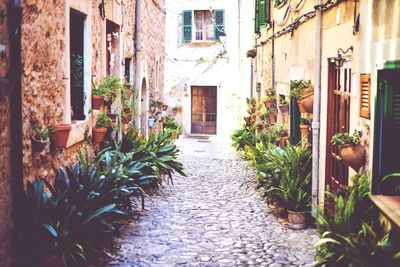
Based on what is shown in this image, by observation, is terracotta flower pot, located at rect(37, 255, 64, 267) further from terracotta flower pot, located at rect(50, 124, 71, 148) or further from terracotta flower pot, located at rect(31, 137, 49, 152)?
terracotta flower pot, located at rect(50, 124, 71, 148)

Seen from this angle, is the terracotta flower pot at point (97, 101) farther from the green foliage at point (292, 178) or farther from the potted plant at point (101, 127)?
the green foliage at point (292, 178)

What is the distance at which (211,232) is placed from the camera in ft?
25.2

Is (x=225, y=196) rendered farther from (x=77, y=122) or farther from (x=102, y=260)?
(x=102, y=260)

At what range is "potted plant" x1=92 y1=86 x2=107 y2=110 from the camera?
27.9 feet

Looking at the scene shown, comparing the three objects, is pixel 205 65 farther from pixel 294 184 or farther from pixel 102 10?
pixel 294 184

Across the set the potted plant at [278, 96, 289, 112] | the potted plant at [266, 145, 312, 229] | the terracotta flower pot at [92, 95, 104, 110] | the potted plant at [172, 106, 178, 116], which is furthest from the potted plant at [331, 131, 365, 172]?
the potted plant at [172, 106, 178, 116]

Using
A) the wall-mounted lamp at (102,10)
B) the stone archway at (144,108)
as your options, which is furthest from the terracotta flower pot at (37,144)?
the stone archway at (144,108)

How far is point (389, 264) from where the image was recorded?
4.54m

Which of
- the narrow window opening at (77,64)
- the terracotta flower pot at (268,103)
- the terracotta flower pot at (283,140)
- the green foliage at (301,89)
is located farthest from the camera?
the terracotta flower pot at (268,103)

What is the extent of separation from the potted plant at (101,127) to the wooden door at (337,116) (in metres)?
3.28

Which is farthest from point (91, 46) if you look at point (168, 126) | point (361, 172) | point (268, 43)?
point (168, 126)

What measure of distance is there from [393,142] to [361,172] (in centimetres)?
70

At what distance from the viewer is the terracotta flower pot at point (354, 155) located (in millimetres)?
5805

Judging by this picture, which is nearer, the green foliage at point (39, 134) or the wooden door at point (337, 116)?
the green foliage at point (39, 134)
